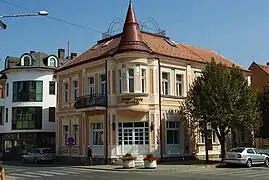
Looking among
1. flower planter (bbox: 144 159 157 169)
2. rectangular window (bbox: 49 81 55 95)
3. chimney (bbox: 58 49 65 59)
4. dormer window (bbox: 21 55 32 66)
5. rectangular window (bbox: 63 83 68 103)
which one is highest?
chimney (bbox: 58 49 65 59)

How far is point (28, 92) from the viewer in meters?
51.4

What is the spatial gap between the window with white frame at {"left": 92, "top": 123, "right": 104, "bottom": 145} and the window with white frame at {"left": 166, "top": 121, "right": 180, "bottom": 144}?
18.8ft

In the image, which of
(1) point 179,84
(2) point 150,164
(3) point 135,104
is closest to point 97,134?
(3) point 135,104

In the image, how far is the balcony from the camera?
112 feet

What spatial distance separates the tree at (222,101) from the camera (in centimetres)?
3070

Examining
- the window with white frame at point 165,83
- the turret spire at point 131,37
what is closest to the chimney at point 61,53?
the turret spire at point 131,37

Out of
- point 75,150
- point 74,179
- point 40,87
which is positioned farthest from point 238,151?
point 40,87

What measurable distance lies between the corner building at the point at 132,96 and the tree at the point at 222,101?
3231 millimetres

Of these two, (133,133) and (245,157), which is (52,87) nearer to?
(133,133)

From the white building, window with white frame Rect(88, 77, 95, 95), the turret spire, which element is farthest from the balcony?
the white building

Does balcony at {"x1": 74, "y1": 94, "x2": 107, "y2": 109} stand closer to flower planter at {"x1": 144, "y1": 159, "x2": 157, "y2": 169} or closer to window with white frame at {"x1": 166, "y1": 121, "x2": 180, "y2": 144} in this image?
window with white frame at {"x1": 166, "y1": 121, "x2": 180, "y2": 144}

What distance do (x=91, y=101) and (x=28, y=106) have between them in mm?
19088

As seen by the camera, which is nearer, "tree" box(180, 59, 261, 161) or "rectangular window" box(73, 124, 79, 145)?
"tree" box(180, 59, 261, 161)

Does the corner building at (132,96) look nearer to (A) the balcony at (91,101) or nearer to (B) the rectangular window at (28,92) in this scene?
(A) the balcony at (91,101)
